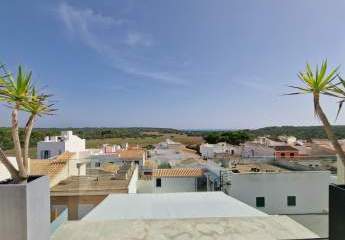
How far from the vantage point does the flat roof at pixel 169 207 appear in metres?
4.66

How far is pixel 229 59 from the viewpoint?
44.5 feet

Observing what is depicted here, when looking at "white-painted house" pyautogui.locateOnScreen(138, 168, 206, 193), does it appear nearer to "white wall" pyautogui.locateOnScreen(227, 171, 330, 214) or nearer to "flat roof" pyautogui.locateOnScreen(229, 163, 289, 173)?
"flat roof" pyautogui.locateOnScreen(229, 163, 289, 173)

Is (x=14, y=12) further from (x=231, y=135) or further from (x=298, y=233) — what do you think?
(x=231, y=135)

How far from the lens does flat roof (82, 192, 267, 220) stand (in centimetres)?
466

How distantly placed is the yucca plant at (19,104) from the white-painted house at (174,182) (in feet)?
53.2

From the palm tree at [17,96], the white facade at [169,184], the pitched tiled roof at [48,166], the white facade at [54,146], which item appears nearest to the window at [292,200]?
Result: the white facade at [169,184]

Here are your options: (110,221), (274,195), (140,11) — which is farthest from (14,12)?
(274,195)

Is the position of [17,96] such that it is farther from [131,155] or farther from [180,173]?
[131,155]

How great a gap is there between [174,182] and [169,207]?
13853 millimetres

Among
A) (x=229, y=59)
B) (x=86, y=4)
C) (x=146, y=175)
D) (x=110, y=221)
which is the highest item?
(x=86, y=4)

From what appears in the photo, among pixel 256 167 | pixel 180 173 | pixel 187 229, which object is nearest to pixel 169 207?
pixel 187 229

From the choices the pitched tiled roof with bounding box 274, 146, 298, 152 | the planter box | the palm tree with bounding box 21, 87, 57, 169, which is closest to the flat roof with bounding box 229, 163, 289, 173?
the pitched tiled roof with bounding box 274, 146, 298, 152

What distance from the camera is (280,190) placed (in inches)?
515

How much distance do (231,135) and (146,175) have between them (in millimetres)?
36955
